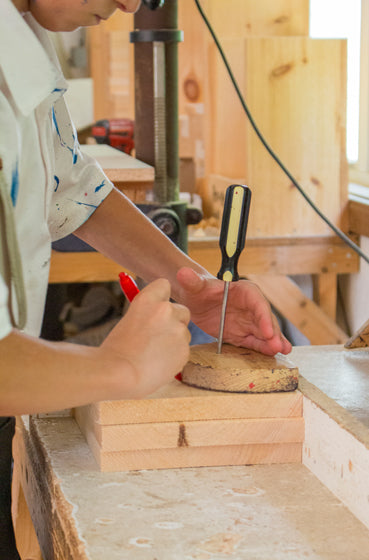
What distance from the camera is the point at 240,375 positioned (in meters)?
0.83

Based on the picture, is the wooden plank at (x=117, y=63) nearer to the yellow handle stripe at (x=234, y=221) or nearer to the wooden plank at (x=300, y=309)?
the wooden plank at (x=300, y=309)

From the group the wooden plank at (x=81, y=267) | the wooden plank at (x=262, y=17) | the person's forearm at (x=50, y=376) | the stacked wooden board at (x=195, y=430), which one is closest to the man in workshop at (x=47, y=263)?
the person's forearm at (x=50, y=376)

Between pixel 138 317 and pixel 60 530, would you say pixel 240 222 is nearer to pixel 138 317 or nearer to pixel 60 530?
pixel 138 317

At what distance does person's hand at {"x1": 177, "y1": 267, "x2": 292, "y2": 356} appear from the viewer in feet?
3.01

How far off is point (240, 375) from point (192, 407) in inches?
2.7

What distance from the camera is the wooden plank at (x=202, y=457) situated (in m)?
0.81

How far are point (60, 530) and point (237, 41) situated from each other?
1913mm

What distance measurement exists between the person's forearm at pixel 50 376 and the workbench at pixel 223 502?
134 millimetres

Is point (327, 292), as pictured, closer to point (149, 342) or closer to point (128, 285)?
point (128, 285)

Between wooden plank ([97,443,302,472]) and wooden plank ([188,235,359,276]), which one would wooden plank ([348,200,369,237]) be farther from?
wooden plank ([97,443,302,472])

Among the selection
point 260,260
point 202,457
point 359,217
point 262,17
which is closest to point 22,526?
point 202,457

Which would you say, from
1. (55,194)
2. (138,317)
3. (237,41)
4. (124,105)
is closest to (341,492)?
(138,317)

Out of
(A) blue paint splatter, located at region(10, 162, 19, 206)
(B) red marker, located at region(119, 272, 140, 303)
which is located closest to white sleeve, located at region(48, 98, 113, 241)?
(B) red marker, located at region(119, 272, 140, 303)

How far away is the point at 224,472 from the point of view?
2.66 feet
